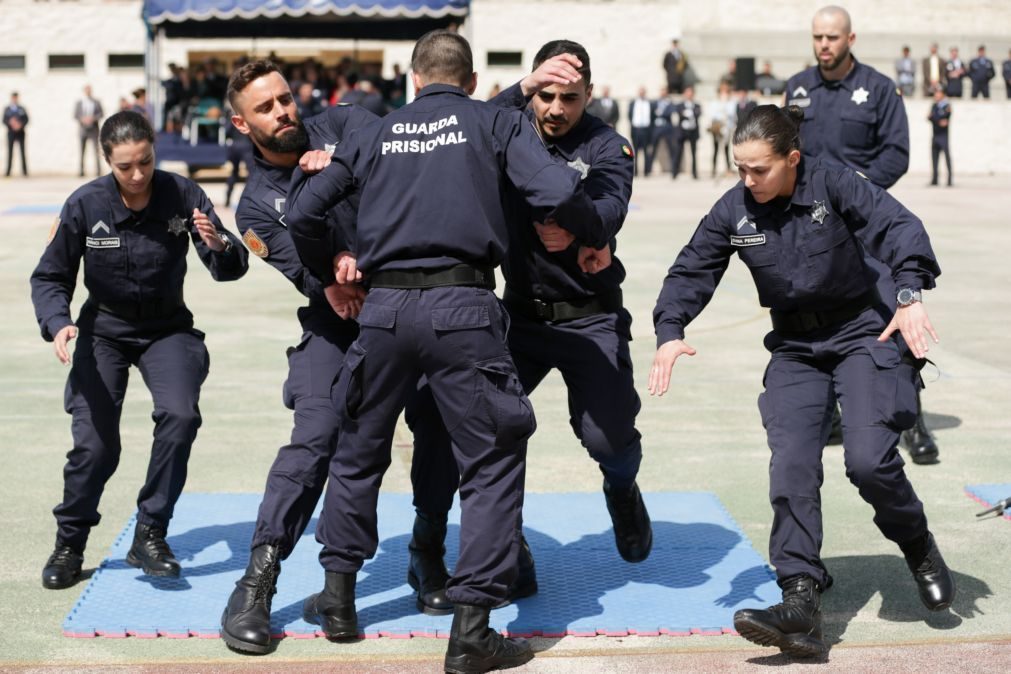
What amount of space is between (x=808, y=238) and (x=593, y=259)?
0.76 metres

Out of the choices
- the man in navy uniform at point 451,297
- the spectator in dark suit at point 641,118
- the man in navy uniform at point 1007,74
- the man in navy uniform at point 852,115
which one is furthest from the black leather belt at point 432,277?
the man in navy uniform at point 1007,74

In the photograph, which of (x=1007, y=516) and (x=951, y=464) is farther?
(x=951, y=464)

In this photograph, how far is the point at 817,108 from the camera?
25.1 ft

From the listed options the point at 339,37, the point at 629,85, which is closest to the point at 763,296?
the point at 339,37

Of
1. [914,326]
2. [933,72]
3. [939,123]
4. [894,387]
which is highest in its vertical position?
[933,72]

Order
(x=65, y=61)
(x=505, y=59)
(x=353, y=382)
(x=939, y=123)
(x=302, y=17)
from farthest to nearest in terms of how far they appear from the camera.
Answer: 1. (x=505, y=59)
2. (x=65, y=61)
3. (x=939, y=123)
4. (x=302, y=17)
5. (x=353, y=382)

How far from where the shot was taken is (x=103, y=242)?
5430 millimetres

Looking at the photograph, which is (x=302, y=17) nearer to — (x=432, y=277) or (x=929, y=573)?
(x=432, y=277)

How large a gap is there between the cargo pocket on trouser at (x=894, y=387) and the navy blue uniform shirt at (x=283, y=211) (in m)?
1.96

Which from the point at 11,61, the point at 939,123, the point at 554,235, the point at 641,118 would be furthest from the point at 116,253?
the point at 11,61

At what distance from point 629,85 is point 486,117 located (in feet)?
111

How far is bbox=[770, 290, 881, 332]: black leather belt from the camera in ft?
16.3

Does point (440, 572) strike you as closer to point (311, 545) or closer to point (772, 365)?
point (311, 545)

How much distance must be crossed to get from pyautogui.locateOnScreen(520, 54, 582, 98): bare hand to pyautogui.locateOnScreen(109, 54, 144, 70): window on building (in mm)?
33609
